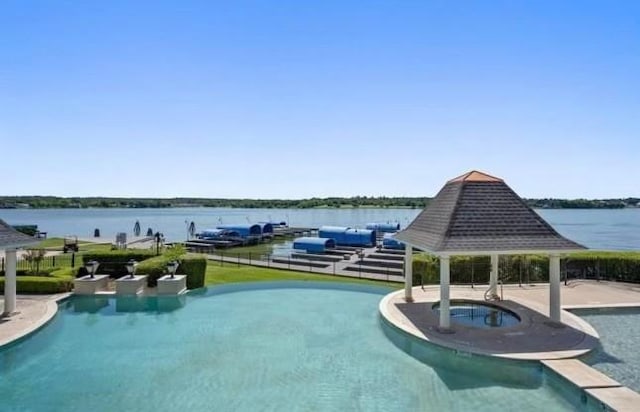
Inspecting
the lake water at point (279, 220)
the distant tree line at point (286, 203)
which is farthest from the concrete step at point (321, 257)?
the distant tree line at point (286, 203)

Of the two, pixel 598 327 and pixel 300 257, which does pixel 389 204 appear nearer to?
pixel 300 257

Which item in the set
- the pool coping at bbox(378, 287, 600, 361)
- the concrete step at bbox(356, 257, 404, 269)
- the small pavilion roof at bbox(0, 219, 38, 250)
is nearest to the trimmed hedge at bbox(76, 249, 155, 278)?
the small pavilion roof at bbox(0, 219, 38, 250)

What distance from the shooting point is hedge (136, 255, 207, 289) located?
18.3 meters

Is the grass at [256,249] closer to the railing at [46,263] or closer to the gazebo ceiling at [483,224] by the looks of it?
the railing at [46,263]

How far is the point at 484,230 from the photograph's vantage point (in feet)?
39.9

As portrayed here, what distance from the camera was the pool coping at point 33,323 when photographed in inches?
431

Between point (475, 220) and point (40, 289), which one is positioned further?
point (40, 289)

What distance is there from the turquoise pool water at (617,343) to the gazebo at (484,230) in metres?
1.51

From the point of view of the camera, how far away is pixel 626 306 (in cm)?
1482

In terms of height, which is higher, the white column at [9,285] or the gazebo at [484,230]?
the gazebo at [484,230]

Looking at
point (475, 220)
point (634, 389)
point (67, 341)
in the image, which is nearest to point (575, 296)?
point (475, 220)

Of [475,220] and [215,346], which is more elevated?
[475,220]

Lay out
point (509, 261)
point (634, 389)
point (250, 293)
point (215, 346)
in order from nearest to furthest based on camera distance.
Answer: point (634, 389) → point (215, 346) → point (250, 293) → point (509, 261)

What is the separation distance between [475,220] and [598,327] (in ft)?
16.1
